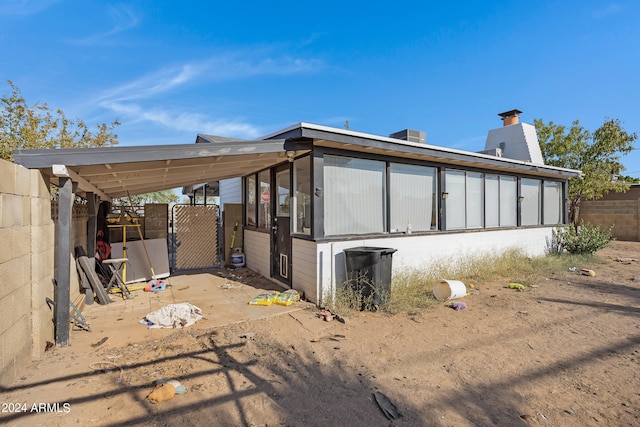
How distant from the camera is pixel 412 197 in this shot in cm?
671

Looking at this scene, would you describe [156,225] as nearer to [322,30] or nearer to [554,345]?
[554,345]

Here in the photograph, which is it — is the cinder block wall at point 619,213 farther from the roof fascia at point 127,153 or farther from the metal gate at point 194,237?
the roof fascia at point 127,153

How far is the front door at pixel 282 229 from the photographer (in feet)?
20.6

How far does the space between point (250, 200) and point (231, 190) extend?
102 inches

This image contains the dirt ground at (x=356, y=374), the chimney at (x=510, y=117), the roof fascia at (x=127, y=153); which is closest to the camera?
the dirt ground at (x=356, y=374)

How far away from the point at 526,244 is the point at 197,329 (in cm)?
961

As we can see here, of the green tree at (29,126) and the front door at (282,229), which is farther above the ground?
the green tree at (29,126)

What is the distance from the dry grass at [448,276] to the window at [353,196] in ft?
3.59

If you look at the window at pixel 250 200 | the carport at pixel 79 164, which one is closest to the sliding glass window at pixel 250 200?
the window at pixel 250 200

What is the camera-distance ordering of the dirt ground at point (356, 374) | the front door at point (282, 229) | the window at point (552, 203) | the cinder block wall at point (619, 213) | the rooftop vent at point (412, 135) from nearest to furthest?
the dirt ground at point (356, 374) < the front door at point (282, 229) < the rooftop vent at point (412, 135) < the window at point (552, 203) < the cinder block wall at point (619, 213)

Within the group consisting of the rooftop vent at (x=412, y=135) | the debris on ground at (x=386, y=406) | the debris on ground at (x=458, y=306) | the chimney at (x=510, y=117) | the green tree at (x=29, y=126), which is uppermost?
the chimney at (x=510, y=117)

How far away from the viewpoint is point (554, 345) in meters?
3.82

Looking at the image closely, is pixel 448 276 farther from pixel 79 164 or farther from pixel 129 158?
pixel 79 164

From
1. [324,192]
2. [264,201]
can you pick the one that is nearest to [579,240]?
[324,192]
